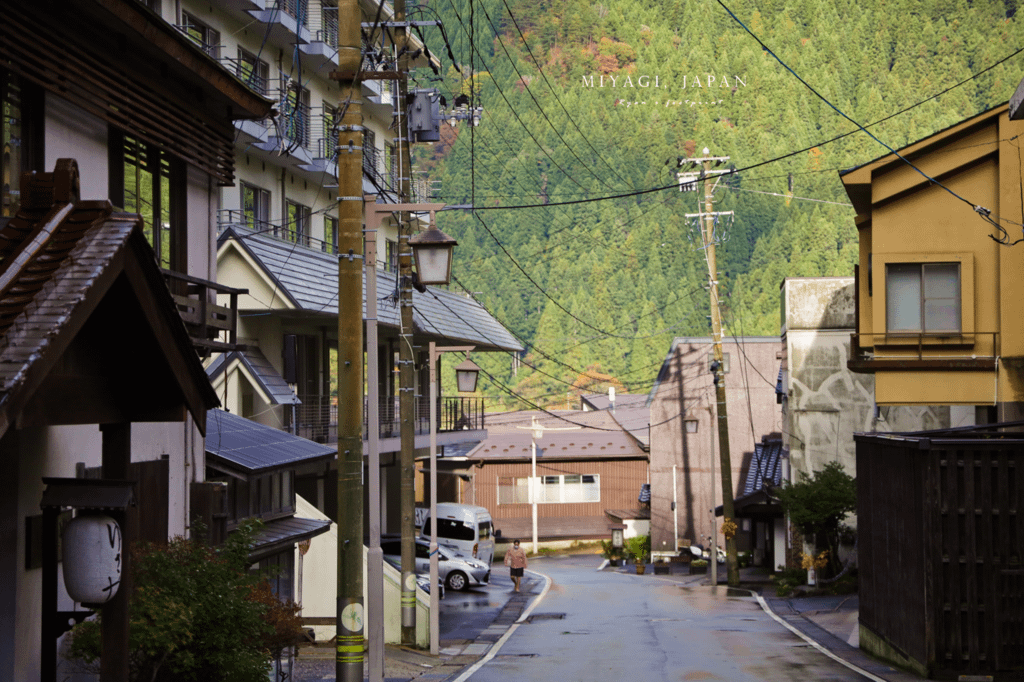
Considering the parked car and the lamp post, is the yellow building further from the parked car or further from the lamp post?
the lamp post

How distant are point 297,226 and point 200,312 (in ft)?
64.5

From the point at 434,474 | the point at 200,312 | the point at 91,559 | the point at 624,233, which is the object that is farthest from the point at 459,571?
the point at 624,233

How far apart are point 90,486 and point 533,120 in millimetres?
186429

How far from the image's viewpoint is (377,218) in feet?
43.9

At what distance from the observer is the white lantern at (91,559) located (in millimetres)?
8211

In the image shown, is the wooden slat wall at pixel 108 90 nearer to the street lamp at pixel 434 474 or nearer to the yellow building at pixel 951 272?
the street lamp at pixel 434 474

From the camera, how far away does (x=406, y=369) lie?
2270 cm

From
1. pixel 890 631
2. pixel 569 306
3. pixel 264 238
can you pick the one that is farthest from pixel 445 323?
pixel 569 306

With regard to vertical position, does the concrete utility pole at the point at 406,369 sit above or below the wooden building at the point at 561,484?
above

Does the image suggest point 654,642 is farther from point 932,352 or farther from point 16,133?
point 16,133

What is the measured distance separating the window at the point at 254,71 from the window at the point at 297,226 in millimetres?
4078

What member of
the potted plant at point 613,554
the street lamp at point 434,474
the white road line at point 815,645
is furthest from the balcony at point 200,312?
the potted plant at point 613,554

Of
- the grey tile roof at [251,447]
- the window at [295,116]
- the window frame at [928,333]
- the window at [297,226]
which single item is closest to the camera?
the grey tile roof at [251,447]

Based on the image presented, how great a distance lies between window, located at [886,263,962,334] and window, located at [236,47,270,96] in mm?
18257
